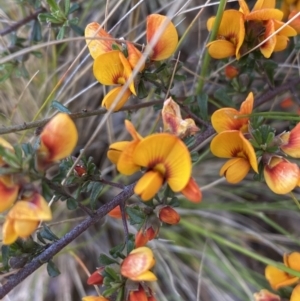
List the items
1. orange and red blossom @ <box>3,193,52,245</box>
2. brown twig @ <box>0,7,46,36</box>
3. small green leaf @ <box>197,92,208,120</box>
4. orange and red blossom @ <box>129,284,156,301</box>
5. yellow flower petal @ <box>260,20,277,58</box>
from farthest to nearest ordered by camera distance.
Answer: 1. brown twig @ <box>0,7,46,36</box>
2. small green leaf @ <box>197,92,208,120</box>
3. yellow flower petal @ <box>260,20,277,58</box>
4. orange and red blossom @ <box>129,284,156,301</box>
5. orange and red blossom @ <box>3,193,52,245</box>

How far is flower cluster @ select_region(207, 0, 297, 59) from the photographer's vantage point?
3.18ft

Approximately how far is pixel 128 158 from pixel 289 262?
49 cm

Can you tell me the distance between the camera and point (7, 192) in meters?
0.76

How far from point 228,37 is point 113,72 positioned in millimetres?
297

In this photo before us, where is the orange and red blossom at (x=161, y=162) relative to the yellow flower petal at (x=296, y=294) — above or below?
above

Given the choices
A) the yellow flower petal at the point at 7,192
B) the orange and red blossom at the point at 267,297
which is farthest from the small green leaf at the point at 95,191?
the orange and red blossom at the point at 267,297

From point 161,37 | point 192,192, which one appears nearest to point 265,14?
point 161,37

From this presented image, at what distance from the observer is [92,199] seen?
3.11 feet

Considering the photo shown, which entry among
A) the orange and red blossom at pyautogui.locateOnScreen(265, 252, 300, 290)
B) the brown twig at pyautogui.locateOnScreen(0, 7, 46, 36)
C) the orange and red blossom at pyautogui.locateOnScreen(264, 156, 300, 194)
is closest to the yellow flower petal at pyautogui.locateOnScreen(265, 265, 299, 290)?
the orange and red blossom at pyautogui.locateOnScreen(265, 252, 300, 290)

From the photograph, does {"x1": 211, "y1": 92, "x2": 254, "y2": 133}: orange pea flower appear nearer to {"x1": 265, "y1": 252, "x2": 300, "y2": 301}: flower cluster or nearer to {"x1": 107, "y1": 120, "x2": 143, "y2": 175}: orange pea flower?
{"x1": 107, "y1": 120, "x2": 143, "y2": 175}: orange pea flower

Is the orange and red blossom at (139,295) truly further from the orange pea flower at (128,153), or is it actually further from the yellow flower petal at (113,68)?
the yellow flower petal at (113,68)

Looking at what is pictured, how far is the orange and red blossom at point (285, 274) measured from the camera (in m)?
1.03

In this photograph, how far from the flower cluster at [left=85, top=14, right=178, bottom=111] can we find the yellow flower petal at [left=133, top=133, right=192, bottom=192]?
15 cm

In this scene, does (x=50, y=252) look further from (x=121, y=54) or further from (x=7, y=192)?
(x=121, y=54)
